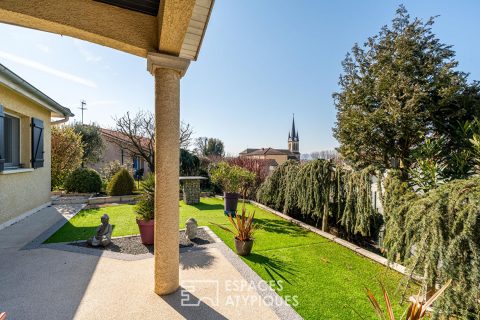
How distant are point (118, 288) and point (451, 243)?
4.31m

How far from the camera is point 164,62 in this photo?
279 centimetres

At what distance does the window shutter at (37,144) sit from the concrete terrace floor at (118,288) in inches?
139

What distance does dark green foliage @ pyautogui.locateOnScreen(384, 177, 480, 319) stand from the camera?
7.48 ft

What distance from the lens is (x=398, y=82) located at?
216 inches

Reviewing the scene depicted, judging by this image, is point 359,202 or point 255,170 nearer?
point 359,202

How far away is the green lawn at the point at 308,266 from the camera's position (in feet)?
10.0

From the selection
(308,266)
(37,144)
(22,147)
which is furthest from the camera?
(37,144)

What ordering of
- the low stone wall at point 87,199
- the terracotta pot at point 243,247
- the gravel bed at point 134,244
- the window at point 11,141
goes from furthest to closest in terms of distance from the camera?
the low stone wall at point 87,199, the window at point 11,141, the gravel bed at point 134,244, the terracotta pot at point 243,247

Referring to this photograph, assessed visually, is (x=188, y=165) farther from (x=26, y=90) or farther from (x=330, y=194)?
(x=330, y=194)

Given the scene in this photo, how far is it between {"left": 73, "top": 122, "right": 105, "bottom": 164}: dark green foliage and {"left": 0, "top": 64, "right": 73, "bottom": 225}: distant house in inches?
390

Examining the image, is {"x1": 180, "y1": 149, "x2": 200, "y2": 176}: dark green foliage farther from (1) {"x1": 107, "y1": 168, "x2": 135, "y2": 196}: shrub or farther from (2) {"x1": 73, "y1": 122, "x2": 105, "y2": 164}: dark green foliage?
(2) {"x1": 73, "y1": 122, "x2": 105, "y2": 164}: dark green foliage

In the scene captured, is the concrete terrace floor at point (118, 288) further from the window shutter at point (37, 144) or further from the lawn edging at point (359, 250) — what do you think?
the window shutter at point (37, 144)

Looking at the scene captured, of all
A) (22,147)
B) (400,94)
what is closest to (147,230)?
(22,147)

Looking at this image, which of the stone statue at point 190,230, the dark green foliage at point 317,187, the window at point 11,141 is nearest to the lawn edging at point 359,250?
the dark green foliage at point 317,187
